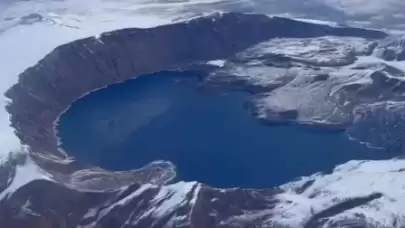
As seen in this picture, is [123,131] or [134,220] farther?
[123,131]

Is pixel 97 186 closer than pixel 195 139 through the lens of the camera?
Yes

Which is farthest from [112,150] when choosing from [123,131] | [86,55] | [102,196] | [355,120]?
[355,120]

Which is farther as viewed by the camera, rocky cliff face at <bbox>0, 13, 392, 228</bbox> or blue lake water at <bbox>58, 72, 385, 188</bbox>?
blue lake water at <bbox>58, 72, 385, 188</bbox>

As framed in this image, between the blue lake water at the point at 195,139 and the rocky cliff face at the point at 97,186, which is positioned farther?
the blue lake water at the point at 195,139

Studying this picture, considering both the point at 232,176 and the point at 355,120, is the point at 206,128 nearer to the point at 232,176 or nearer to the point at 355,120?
the point at 232,176
